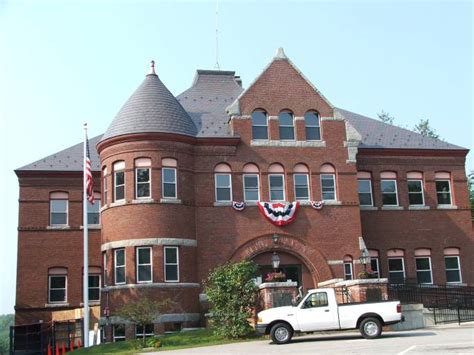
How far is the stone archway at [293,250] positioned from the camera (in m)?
32.5

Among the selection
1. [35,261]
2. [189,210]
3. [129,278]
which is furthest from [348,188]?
[35,261]

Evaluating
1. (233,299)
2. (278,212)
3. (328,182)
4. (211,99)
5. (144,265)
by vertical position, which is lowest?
(233,299)

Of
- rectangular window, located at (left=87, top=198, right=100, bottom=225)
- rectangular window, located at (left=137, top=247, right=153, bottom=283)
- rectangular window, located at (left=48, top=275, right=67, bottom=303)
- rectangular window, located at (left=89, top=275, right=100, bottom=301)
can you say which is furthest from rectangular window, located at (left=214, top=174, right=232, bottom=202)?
rectangular window, located at (left=48, top=275, right=67, bottom=303)

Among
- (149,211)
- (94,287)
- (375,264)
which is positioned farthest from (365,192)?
(94,287)

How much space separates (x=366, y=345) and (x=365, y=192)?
17.6m

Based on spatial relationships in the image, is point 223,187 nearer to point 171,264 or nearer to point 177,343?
point 171,264

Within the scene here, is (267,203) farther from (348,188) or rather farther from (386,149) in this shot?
(386,149)

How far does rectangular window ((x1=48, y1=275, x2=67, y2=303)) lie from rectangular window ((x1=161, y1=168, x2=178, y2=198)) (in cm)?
835

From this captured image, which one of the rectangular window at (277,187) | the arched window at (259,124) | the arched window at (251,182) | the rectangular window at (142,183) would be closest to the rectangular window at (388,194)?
the rectangular window at (277,187)

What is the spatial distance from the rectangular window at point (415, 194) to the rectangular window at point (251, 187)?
32.1 feet

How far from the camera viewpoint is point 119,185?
32156 millimetres

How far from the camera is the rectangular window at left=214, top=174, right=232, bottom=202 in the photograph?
108ft

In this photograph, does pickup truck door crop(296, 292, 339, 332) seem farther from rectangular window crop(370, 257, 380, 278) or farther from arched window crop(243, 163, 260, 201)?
rectangular window crop(370, 257, 380, 278)

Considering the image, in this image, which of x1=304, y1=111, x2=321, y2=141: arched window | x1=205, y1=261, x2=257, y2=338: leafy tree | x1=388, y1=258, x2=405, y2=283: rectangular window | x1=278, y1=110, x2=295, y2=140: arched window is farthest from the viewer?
x1=388, y1=258, x2=405, y2=283: rectangular window
